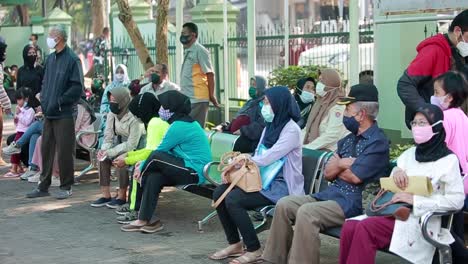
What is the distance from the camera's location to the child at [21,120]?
504 inches

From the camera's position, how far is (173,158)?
29.3ft

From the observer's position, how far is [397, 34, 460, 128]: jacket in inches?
293

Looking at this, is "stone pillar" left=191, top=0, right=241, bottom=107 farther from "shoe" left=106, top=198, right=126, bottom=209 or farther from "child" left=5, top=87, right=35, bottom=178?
"shoe" left=106, top=198, right=126, bottom=209

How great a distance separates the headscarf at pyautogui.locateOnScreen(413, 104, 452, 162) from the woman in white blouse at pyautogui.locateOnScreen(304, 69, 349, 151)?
8.63 ft

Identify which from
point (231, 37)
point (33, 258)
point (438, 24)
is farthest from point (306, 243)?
point (231, 37)

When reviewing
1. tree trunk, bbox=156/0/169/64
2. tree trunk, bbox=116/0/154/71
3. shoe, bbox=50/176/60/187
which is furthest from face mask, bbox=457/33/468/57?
tree trunk, bbox=116/0/154/71

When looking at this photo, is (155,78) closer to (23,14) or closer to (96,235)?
(96,235)

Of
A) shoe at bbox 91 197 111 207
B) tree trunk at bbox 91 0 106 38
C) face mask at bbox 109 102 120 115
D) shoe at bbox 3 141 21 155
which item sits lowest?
shoe at bbox 91 197 111 207

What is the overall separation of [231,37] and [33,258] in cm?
850

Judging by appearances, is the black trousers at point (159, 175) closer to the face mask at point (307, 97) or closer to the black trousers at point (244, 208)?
the black trousers at point (244, 208)

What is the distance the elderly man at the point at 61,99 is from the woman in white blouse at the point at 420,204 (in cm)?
521

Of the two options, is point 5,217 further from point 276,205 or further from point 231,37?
point 231,37

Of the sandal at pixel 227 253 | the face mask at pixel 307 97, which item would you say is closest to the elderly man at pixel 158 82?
the face mask at pixel 307 97

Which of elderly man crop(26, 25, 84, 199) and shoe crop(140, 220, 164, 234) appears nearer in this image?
shoe crop(140, 220, 164, 234)
